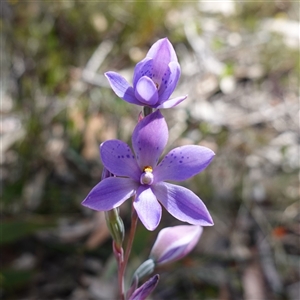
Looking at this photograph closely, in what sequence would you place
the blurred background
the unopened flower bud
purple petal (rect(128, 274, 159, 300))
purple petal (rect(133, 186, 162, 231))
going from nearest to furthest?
1. purple petal (rect(133, 186, 162, 231))
2. purple petal (rect(128, 274, 159, 300))
3. the unopened flower bud
4. the blurred background

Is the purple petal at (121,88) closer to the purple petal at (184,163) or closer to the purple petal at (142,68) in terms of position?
the purple petal at (142,68)

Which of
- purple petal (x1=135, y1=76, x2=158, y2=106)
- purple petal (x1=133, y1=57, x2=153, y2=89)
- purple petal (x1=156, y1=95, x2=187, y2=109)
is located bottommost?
purple petal (x1=156, y1=95, x2=187, y2=109)

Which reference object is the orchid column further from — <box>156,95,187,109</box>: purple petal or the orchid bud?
the orchid bud

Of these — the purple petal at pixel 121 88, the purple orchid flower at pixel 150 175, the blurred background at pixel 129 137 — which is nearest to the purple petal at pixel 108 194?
the purple orchid flower at pixel 150 175

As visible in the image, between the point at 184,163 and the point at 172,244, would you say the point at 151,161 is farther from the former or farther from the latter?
the point at 172,244

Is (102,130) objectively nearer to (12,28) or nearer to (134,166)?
(12,28)

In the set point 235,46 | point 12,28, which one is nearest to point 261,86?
point 235,46

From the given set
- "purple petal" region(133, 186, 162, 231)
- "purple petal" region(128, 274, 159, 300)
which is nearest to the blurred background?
"purple petal" region(128, 274, 159, 300)
